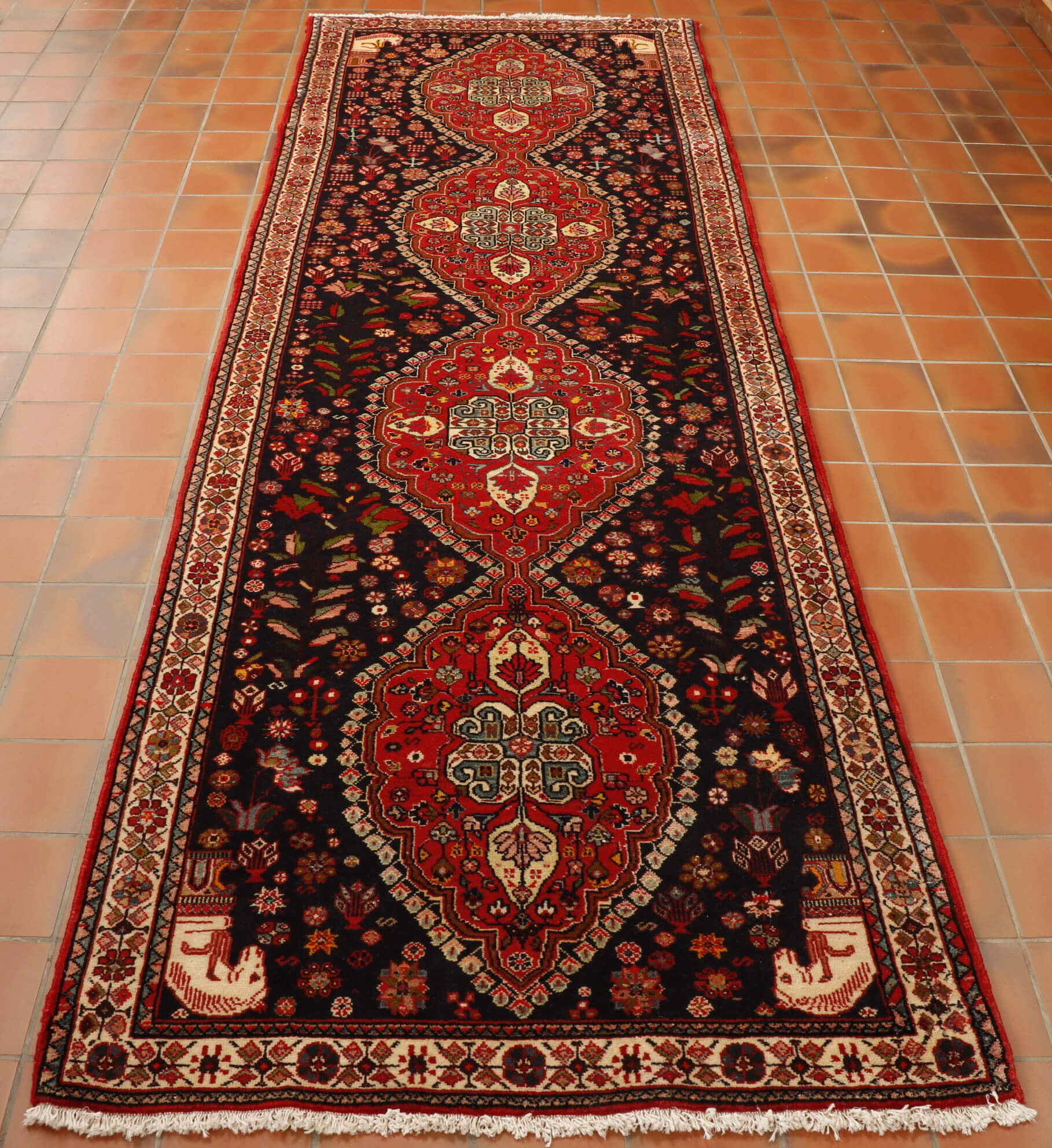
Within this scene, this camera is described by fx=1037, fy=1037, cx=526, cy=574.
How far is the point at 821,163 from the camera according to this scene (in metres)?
3.64

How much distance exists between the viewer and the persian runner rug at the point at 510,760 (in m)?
1.68

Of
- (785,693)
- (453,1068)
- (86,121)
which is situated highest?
(86,121)

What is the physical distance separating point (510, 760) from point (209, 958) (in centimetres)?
64

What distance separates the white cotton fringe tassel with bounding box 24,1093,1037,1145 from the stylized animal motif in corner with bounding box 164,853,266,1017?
0.17 m

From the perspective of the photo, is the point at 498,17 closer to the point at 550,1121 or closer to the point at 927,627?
the point at 927,627

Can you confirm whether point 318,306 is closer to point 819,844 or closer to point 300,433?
point 300,433

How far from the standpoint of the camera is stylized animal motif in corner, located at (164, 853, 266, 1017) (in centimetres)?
173

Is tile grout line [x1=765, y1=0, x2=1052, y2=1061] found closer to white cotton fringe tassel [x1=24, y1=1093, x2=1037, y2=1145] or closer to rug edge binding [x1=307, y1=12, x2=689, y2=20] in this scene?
white cotton fringe tassel [x1=24, y1=1093, x2=1037, y2=1145]

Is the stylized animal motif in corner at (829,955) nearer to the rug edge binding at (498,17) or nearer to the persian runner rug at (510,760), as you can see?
the persian runner rug at (510,760)

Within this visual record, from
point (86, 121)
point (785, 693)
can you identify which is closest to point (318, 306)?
point (86, 121)

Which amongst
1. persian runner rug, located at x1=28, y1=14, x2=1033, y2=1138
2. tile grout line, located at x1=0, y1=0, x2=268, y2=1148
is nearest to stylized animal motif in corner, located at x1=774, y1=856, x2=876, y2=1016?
persian runner rug, located at x1=28, y1=14, x2=1033, y2=1138

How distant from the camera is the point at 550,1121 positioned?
1643 millimetres

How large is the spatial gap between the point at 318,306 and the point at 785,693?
1.76 m

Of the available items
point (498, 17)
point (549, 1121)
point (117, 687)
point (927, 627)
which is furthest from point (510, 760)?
point (498, 17)
